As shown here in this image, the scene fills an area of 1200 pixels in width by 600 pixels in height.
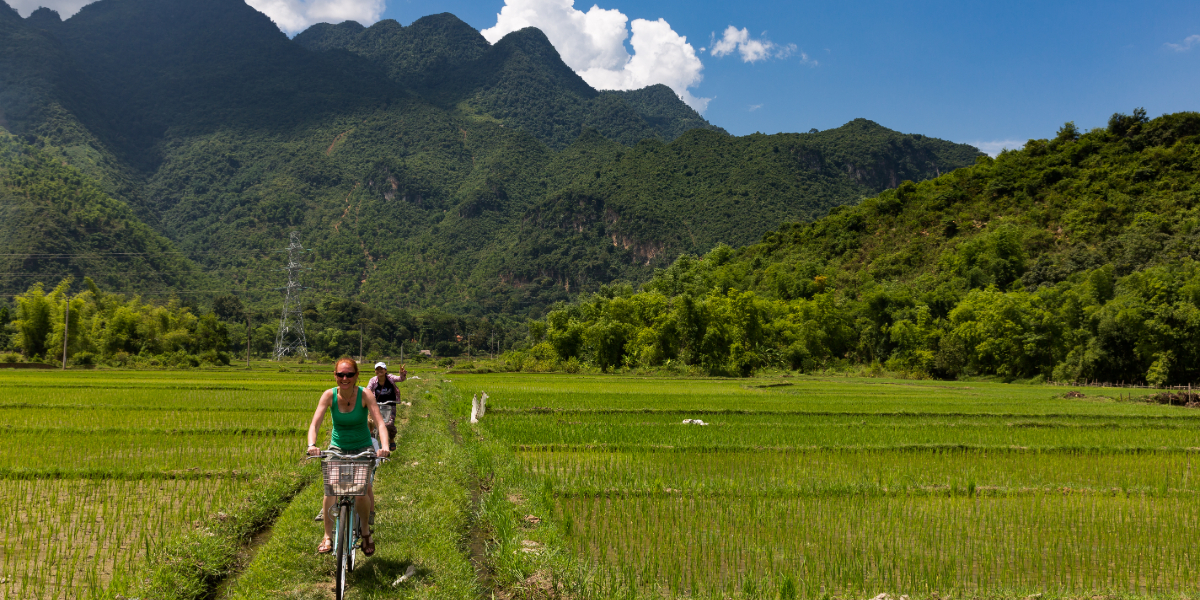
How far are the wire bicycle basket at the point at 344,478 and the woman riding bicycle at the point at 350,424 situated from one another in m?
0.29

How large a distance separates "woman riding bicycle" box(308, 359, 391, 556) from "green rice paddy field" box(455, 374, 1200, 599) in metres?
1.99

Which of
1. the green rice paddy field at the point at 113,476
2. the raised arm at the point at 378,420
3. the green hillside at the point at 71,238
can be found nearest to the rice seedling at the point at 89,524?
the green rice paddy field at the point at 113,476

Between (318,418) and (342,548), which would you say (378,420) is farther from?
(342,548)

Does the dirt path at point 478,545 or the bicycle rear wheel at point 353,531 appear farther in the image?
the dirt path at point 478,545

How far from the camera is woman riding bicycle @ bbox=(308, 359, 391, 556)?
5555mm

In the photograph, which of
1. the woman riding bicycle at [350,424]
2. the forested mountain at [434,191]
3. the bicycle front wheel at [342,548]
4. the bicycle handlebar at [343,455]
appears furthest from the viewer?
the forested mountain at [434,191]

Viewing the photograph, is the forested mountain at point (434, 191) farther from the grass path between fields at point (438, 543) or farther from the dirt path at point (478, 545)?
the dirt path at point (478, 545)

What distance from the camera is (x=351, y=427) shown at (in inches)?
225

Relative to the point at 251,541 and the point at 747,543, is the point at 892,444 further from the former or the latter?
the point at 251,541

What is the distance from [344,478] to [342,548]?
509 millimetres

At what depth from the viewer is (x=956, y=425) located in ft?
64.3

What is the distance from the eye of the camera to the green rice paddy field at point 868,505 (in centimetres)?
646

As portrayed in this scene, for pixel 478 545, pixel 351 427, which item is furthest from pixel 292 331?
pixel 351 427

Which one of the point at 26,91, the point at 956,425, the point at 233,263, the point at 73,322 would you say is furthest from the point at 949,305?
the point at 26,91
